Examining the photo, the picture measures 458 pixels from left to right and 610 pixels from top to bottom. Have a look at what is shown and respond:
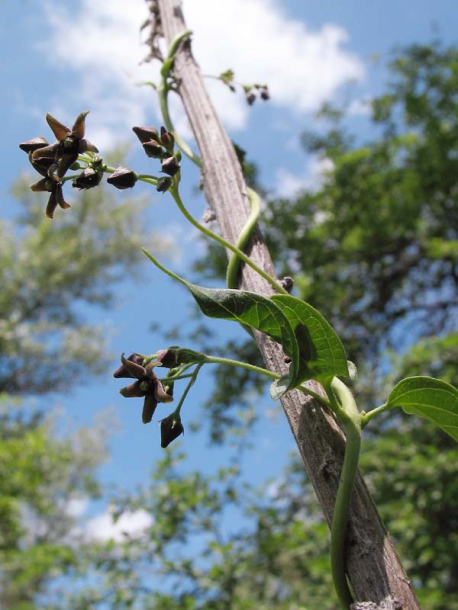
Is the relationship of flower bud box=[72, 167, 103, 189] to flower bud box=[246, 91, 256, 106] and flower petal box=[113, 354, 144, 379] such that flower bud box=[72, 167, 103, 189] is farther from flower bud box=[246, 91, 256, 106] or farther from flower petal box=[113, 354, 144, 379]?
flower bud box=[246, 91, 256, 106]

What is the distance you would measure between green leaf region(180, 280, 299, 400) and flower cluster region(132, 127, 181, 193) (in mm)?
140

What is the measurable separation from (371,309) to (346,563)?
18.6 ft

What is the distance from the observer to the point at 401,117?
7688mm

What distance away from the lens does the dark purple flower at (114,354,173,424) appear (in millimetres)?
591

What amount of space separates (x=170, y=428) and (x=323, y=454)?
0.17 metres

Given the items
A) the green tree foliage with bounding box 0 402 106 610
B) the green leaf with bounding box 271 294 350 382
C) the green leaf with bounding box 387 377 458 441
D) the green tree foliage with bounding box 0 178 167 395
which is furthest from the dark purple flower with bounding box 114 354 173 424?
the green tree foliage with bounding box 0 178 167 395

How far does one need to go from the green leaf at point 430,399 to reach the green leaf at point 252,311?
12 cm

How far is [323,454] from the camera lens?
2.04ft

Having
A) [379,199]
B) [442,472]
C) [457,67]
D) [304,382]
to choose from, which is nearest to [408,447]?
[442,472]

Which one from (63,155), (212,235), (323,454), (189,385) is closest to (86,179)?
(63,155)

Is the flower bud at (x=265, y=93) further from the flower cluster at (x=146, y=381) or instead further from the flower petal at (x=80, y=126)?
the flower cluster at (x=146, y=381)

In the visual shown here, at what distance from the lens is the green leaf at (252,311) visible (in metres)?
0.59

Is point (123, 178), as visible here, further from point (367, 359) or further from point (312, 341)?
point (367, 359)

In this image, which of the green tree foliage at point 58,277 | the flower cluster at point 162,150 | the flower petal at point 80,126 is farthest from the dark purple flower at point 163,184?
the green tree foliage at point 58,277
